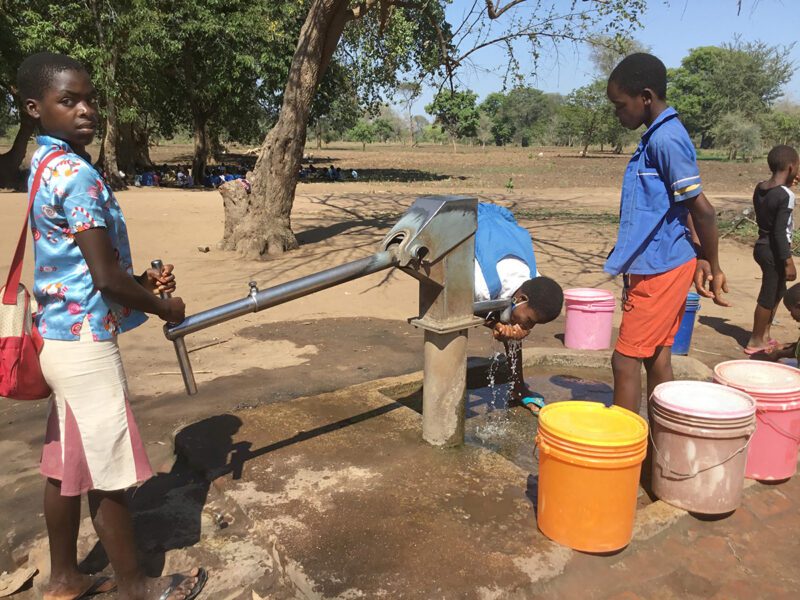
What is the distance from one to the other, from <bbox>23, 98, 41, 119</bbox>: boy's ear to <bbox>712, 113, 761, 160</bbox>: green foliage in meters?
41.3

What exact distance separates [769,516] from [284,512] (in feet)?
6.30

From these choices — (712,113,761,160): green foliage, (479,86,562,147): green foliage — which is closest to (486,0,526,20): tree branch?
(712,113,761,160): green foliage

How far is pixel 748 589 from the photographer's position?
84.8 inches

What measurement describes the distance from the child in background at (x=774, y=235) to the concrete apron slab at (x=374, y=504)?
3000 mm

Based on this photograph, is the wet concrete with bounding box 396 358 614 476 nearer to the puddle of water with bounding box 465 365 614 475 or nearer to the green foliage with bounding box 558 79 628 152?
the puddle of water with bounding box 465 365 614 475

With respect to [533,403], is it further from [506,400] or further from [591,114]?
[591,114]

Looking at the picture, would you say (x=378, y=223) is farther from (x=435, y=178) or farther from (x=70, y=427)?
(x=435, y=178)

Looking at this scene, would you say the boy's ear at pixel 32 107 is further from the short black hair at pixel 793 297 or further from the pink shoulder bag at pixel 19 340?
the short black hair at pixel 793 297

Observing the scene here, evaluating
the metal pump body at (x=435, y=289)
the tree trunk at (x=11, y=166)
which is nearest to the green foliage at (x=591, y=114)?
the tree trunk at (x=11, y=166)

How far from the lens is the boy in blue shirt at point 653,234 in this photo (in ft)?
8.68

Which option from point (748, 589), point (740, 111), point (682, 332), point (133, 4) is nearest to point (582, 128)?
point (740, 111)

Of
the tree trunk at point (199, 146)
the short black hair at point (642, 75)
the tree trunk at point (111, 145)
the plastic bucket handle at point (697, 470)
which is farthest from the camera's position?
the tree trunk at point (199, 146)

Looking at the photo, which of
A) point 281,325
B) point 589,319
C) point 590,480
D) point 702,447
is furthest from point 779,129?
point 590,480

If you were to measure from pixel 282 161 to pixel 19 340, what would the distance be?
666 centimetres
